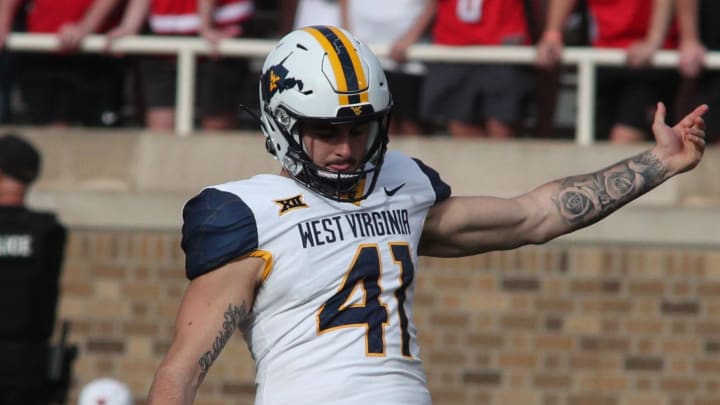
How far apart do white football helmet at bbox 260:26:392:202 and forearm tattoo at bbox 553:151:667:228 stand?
731mm

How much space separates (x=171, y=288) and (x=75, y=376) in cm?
73

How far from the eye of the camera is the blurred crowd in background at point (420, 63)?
8438mm

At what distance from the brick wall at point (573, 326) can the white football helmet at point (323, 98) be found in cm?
412

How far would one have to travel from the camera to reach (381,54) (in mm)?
8461

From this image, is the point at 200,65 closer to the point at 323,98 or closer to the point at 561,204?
the point at 561,204

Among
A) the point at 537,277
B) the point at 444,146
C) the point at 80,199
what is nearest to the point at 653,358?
the point at 537,277

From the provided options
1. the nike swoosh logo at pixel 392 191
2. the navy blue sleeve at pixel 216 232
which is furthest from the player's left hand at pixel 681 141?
the navy blue sleeve at pixel 216 232

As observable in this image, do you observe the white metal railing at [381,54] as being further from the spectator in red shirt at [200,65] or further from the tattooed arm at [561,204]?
the tattooed arm at [561,204]

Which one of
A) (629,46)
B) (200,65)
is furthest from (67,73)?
(629,46)

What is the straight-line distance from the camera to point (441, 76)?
8562mm

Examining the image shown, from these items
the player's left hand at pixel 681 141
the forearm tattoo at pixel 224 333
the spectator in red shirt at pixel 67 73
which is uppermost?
the player's left hand at pixel 681 141

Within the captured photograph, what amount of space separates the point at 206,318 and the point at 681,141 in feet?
5.26

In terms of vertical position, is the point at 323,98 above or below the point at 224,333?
above

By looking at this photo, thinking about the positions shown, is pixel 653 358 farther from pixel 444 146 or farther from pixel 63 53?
pixel 63 53
